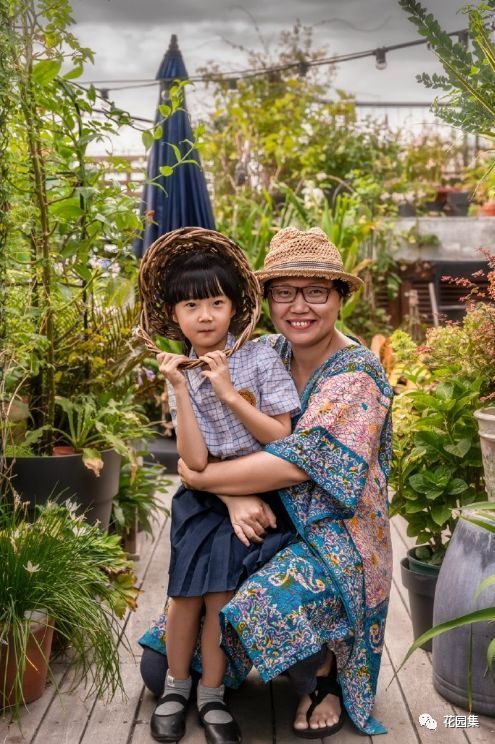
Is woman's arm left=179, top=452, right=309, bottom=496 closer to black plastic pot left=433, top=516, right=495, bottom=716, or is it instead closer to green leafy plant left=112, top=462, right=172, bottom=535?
black plastic pot left=433, top=516, right=495, bottom=716

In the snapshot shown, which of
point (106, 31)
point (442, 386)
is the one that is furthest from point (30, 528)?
point (106, 31)

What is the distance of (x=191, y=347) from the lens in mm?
2766

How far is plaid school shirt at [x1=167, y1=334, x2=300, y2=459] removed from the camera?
2561 millimetres

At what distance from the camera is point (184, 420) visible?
247 cm

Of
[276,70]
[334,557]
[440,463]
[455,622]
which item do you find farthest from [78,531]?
[276,70]

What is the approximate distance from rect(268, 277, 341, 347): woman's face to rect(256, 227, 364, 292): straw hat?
4 centimetres

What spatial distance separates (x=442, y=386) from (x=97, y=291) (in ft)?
5.22

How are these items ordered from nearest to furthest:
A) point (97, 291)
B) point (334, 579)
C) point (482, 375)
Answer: point (334, 579) → point (482, 375) → point (97, 291)

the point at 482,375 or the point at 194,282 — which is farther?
the point at 482,375

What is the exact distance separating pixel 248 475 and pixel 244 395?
0.22 m

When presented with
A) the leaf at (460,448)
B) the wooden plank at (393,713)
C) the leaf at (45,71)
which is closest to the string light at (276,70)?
the leaf at (45,71)

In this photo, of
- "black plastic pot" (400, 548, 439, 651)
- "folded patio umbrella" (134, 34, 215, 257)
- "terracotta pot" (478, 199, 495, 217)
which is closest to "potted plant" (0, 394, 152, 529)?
"black plastic pot" (400, 548, 439, 651)

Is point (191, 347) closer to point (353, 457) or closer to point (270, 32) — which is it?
point (353, 457)

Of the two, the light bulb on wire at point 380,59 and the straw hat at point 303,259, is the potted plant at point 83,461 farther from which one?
the light bulb on wire at point 380,59
